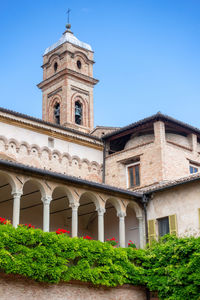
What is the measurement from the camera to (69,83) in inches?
1479

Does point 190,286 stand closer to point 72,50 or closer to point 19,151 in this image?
point 19,151

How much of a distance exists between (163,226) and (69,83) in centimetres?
1792

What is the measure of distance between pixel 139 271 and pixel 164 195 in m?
4.09

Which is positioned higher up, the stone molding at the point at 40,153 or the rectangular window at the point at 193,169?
the stone molding at the point at 40,153

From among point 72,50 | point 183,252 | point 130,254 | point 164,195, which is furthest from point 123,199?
point 72,50

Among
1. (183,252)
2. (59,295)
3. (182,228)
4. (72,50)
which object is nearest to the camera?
(59,295)

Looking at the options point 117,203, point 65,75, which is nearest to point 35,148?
point 117,203

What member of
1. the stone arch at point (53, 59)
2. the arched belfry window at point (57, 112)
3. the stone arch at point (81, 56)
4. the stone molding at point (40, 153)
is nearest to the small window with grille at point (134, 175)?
the stone molding at point (40, 153)

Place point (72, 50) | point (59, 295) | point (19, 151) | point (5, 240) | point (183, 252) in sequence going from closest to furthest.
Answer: point (5, 240), point (59, 295), point (183, 252), point (19, 151), point (72, 50)

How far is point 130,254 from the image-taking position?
19.5 m

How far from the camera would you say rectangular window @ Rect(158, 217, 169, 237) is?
22000 millimetres

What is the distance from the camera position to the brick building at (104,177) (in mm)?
20719

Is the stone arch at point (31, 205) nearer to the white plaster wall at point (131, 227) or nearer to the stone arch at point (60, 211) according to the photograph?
the stone arch at point (60, 211)

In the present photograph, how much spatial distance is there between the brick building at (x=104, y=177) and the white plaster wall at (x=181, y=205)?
4 cm
